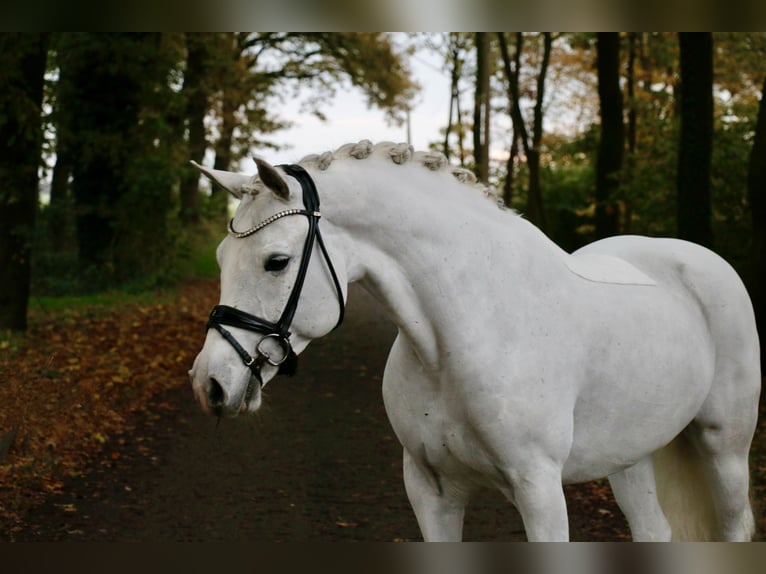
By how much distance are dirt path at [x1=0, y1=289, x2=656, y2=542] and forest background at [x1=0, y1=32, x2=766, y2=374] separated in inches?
93.5

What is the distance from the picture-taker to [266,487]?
6.69 meters

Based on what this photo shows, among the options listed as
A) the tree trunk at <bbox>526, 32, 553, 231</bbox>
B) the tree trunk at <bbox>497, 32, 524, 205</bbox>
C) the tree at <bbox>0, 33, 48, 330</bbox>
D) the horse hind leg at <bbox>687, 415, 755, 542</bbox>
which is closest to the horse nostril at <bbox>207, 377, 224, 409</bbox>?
the horse hind leg at <bbox>687, 415, 755, 542</bbox>

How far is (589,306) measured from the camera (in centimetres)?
279

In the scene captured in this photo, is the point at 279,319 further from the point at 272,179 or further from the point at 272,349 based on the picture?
the point at 272,179

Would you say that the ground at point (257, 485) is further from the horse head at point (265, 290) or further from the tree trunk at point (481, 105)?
the tree trunk at point (481, 105)

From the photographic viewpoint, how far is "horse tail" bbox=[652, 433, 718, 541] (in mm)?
3455

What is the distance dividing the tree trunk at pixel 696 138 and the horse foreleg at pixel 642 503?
394 centimetres

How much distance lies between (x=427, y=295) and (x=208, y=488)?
453 cm

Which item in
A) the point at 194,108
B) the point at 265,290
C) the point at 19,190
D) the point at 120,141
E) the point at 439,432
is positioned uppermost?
the point at 194,108

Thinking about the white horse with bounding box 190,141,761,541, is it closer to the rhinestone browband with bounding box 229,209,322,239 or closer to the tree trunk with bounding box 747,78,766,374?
the rhinestone browband with bounding box 229,209,322,239

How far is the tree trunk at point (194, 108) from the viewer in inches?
584

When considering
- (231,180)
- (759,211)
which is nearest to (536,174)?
(759,211)

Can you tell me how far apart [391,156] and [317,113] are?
1946 centimetres

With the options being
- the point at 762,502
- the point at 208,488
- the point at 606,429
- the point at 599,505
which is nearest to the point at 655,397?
the point at 606,429
